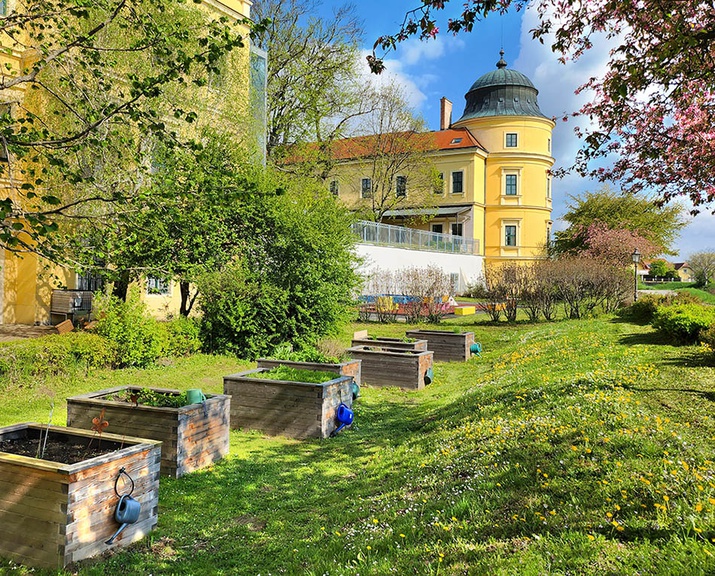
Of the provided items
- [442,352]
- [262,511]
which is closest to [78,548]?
[262,511]

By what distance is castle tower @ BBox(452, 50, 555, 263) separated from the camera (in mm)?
49219

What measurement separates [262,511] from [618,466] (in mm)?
3266

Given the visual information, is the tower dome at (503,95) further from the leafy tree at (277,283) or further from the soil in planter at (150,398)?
the soil in planter at (150,398)

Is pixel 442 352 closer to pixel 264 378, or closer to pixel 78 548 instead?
pixel 264 378

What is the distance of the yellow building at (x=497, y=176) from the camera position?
4881cm

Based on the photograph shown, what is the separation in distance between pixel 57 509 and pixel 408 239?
32.1 metres

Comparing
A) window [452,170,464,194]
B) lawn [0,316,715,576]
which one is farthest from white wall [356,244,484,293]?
lawn [0,316,715,576]

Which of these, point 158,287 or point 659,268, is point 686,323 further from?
point 659,268

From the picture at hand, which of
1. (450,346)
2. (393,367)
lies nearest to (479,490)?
(393,367)

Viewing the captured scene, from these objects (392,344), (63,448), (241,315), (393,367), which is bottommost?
(393,367)

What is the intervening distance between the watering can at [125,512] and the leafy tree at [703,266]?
185ft

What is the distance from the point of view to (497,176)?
49875mm

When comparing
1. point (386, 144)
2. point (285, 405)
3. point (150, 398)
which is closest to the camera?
point (150, 398)

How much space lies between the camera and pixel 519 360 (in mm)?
12938
